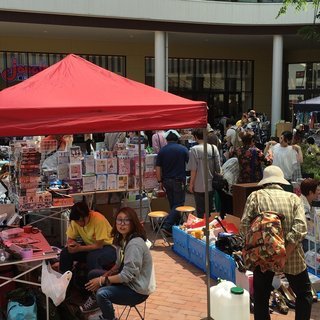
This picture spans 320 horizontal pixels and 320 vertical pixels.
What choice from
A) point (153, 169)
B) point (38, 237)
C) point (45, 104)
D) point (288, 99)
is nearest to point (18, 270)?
point (38, 237)

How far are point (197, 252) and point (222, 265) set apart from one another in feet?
2.58

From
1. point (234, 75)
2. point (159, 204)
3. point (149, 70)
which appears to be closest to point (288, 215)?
point (159, 204)

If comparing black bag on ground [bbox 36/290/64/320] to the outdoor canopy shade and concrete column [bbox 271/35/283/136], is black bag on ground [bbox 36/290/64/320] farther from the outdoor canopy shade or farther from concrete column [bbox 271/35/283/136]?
concrete column [bbox 271/35/283/136]

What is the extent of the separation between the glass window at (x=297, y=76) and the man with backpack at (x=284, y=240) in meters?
21.5

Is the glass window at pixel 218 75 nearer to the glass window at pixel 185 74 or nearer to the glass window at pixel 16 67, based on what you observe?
the glass window at pixel 185 74

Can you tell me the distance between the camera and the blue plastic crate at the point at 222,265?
558cm

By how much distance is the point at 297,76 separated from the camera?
2480 centimetres

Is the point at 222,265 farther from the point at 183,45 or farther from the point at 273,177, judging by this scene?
the point at 183,45

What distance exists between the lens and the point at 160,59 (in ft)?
59.8

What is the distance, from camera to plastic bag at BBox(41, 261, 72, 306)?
14.5 feet

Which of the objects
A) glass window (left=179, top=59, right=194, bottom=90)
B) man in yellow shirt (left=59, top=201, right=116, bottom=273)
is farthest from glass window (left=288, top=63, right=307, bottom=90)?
man in yellow shirt (left=59, top=201, right=116, bottom=273)

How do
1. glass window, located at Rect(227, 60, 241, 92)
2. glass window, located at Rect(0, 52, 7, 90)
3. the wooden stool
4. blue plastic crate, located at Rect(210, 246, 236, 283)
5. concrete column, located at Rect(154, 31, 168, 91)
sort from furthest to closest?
glass window, located at Rect(227, 60, 241, 92) < glass window, located at Rect(0, 52, 7, 90) < concrete column, located at Rect(154, 31, 168, 91) < the wooden stool < blue plastic crate, located at Rect(210, 246, 236, 283)

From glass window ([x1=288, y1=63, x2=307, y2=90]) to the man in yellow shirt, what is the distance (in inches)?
825

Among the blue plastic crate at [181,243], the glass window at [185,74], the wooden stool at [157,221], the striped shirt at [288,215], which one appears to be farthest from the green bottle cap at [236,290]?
the glass window at [185,74]
